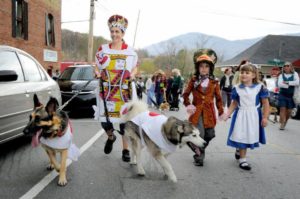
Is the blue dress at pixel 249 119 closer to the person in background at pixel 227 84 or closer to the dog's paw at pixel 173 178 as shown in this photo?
the dog's paw at pixel 173 178

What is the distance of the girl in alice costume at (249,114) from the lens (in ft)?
18.3

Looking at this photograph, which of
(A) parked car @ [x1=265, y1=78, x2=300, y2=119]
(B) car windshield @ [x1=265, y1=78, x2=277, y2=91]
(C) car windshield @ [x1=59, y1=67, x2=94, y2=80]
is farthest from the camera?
(B) car windshield @ [x1=265, y1=78, x2=277, y2=91]

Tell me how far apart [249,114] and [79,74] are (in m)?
7.89

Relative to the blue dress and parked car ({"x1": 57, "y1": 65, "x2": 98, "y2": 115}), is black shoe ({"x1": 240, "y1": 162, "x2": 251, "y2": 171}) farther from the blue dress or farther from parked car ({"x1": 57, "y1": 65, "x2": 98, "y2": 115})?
parked car ({"x1": 57, "y1": 65, "x2": 98, "y2": 115})

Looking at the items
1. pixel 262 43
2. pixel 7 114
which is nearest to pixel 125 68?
pixel 7 114

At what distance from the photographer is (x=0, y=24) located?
1645 cm

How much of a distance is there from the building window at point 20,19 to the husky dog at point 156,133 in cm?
1523

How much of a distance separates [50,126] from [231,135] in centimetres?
312

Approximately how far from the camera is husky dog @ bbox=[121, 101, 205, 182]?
14.8 ft

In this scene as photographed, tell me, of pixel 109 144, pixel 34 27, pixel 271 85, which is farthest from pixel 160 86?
pixel 109 144

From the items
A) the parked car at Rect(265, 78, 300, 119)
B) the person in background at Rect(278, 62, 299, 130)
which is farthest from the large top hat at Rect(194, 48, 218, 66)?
the parked car at Rect(265, 78, 300, 119)

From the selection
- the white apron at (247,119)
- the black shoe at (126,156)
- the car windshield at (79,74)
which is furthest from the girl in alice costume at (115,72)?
→ the car windshield at (79,74)

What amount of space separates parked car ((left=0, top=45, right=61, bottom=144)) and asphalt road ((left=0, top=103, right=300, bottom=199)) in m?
0.65

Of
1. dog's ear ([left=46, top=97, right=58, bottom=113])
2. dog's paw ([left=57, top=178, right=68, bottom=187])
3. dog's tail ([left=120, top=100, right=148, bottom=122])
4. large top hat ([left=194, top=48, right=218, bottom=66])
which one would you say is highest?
large top hat ([left=194, top=48, right=218, bottom=66])
